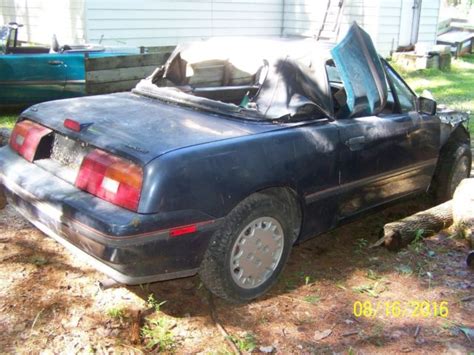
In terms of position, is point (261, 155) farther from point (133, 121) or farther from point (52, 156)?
point (52, 156)

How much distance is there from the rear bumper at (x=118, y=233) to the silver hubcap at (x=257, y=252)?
0.30 meters

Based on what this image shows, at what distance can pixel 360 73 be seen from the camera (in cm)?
415

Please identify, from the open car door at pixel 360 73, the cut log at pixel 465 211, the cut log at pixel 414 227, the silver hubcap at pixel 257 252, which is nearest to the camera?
the silver hubcap at pixel 257 252

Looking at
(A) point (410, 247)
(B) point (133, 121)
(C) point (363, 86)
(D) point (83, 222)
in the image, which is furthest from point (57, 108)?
(A) point (410, 247)

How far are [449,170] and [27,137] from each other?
3.82 metres

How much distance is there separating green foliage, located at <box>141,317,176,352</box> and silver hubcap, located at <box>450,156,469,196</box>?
11.2 feet

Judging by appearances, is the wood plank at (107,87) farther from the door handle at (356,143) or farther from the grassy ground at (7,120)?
the door handle at (356,143)

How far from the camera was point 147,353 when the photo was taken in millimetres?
2967

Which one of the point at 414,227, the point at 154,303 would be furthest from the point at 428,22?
the point at 154,303

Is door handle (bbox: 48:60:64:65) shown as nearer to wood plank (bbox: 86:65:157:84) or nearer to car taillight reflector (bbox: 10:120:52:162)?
wood plank (bbox: 86:65:157:84)

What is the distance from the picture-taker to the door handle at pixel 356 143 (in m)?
3.90

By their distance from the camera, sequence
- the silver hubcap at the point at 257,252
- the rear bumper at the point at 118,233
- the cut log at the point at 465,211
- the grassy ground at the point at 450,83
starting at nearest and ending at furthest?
the rear bumper at the point at 118,233 → the silver hubcap at the point at 257,252 → the cut log at the point at 465,211 → the grassy ground at the point at 450,83

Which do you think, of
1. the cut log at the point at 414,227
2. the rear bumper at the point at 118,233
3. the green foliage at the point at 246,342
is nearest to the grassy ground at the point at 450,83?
the cut log at the point at 414,227
